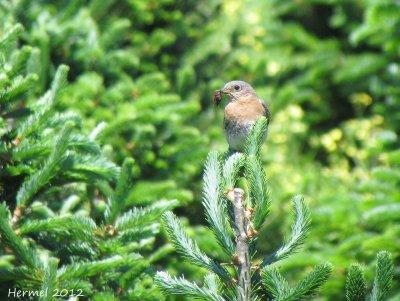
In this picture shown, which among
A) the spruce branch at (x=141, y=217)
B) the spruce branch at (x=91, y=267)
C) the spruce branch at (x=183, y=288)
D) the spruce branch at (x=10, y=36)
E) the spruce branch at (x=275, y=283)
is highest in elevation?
the spruce branch at (x=10, y=36)

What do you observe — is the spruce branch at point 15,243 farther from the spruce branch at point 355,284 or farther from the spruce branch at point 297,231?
the spruce branch at point 355,284

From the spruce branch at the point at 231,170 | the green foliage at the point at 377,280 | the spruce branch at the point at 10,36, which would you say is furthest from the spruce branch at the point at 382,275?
the spruce branch at the point at 10,36

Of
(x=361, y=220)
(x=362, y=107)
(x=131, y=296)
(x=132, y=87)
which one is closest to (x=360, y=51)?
(x=362, y=107)

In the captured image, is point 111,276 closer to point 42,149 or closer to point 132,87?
point 42,149

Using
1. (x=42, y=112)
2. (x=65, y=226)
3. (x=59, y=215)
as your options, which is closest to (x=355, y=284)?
(x=65, y=226)

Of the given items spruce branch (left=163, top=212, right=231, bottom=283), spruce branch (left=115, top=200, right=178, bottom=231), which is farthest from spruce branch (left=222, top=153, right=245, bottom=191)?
spruce branch (left=115, top=200, right=178, bottom=231)

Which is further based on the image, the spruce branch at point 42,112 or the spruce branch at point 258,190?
the spruce branch at point 42,112
